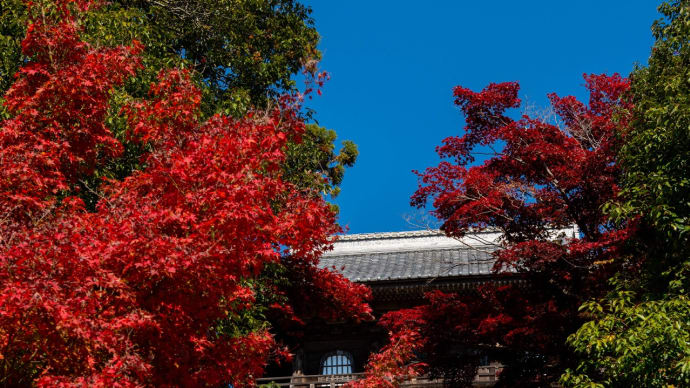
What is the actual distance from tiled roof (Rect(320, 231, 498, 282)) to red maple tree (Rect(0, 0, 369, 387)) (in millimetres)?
6100

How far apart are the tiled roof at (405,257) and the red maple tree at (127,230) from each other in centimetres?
610

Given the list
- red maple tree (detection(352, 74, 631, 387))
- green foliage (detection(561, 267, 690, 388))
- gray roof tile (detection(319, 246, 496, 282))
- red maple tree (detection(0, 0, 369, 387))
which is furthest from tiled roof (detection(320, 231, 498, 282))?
red maple tree (detection(0, 0, 369, 387))

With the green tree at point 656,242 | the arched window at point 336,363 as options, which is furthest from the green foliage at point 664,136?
the arched window at point 336,363

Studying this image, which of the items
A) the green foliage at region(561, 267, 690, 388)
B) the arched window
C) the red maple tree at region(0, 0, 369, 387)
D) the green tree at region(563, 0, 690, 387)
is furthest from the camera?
the arched window

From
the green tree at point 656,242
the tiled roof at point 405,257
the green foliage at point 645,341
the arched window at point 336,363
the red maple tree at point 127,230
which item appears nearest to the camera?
the red maple tree at point 127,230

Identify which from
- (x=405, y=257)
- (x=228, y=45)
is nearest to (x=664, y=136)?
(x=228, y=45)

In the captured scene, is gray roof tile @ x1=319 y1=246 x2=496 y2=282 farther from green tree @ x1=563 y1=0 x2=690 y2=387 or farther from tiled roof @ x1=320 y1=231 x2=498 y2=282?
green tree @ x1=563 y1=0 x2=690 y2=387

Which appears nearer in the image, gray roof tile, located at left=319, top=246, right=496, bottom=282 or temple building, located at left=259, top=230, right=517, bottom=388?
temple building, located at left=259, top=230, right=517, bottom=388

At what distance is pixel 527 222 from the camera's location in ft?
35.9

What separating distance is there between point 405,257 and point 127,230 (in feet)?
44.8

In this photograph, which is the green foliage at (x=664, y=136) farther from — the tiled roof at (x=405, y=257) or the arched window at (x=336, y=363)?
the arched window at (x=336, y=363)

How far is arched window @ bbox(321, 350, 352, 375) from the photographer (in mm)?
15312

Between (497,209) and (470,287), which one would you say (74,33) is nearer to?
(497,209)

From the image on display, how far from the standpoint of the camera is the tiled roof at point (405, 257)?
1505 centimetres
